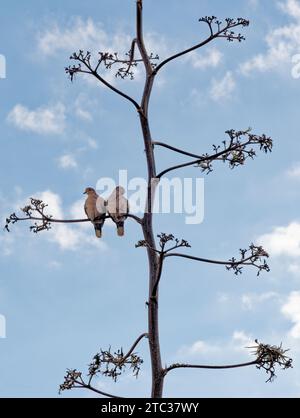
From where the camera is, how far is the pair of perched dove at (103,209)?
7688 mm

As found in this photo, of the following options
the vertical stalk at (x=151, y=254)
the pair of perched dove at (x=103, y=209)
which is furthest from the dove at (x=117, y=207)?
the vertical stalk at (x=151, y=254)

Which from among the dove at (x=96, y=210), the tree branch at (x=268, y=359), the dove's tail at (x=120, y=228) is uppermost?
the dove at (x=96, y=210)

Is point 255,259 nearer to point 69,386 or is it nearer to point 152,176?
point 152,176

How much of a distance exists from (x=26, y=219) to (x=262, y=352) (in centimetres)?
242

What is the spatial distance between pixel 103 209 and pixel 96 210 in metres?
0.28

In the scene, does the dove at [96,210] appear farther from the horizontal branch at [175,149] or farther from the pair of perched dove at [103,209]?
the horizontal branch at [175,149]

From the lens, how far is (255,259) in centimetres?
675

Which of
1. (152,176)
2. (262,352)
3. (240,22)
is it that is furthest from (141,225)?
(240,22)

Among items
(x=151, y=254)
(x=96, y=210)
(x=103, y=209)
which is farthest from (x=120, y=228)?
(x=151, y=254)

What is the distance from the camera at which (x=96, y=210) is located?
788 centimetres

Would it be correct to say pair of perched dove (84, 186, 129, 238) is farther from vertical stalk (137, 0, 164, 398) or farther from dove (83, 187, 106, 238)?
vertical stalk (137, 0, 164, 398)

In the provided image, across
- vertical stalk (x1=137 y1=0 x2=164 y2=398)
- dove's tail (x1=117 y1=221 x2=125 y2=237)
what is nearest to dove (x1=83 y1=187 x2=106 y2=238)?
dove's tail (x1=117 y1=221 x2=125 y2=237)

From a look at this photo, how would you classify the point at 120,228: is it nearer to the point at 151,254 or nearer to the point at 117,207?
the point at 117,207

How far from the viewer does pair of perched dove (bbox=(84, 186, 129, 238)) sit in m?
7.69
